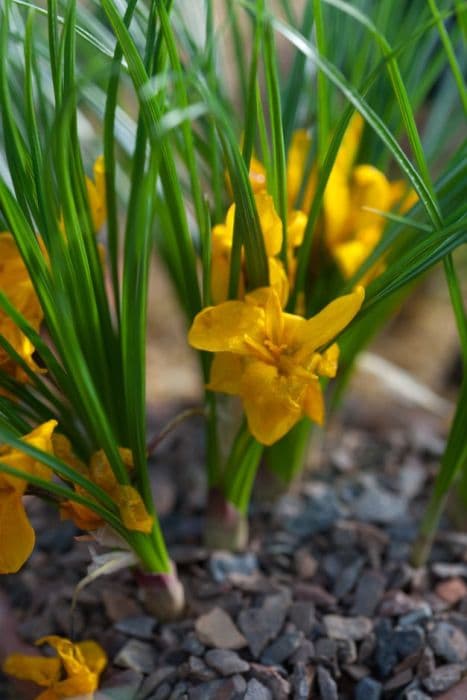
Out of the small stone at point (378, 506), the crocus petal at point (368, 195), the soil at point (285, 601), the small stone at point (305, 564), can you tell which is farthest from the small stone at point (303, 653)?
the crocus petal at point (368, 195)

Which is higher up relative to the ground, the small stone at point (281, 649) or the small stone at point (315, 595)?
the small stone at point (315, 595)

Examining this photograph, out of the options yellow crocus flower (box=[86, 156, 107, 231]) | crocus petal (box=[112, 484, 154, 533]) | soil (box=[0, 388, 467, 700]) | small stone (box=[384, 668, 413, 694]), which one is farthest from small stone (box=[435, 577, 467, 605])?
yellow crocus flower (box=[86, 156, 107, 231])

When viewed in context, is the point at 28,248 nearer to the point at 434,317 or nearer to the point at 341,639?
the point at 341,639

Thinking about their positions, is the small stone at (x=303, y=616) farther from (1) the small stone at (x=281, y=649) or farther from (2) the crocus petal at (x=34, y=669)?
(2) the crocus petal at (x=34, y=669)

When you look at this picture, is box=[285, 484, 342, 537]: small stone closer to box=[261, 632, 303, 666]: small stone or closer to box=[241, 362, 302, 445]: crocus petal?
box=[261, 632, 303, 666]: small stone

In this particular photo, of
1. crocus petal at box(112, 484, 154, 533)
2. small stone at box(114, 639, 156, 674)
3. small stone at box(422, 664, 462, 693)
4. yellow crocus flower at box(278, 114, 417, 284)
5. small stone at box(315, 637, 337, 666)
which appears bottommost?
small stone at box(422, 664, 462, 693)
